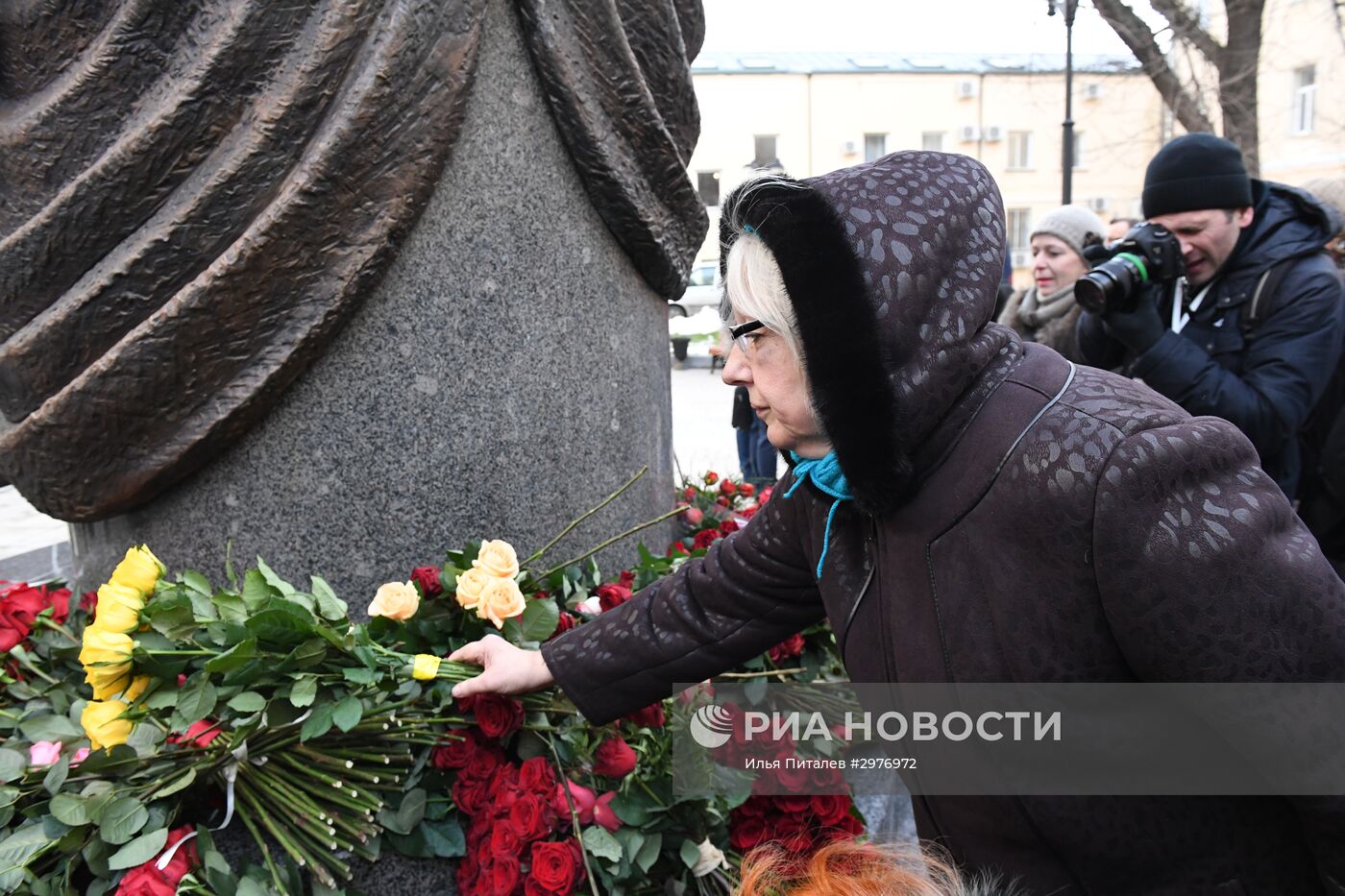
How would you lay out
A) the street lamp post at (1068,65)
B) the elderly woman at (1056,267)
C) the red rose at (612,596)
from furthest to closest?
the street lamp post at (1068,65), the elderly woman at (1056,267), the red rose at (612,596)

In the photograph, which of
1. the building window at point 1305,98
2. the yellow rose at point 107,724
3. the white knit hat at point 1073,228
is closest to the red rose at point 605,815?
the yellow rose at point 107,724

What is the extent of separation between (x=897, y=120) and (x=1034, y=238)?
3522cm

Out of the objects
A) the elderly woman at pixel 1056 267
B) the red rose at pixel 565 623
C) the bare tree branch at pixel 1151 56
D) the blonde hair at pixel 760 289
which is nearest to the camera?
the blonde hair at pixel 760 289

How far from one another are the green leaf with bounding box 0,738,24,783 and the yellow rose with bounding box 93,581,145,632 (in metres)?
0.25

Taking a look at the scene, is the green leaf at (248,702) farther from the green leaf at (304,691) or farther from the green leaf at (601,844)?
the green leaf at (601,844)

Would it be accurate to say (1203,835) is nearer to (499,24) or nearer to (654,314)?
(654,314)

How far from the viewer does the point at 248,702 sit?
1694mm

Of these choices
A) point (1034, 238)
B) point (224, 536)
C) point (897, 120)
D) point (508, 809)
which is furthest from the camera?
point (897, 120)

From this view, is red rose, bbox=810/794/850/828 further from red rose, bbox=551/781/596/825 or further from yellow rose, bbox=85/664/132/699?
yellow rose, bbox=85/664/132/699

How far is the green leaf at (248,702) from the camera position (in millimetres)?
1688

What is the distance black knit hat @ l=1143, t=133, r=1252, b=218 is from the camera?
110 inches

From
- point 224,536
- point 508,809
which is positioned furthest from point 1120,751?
point 224,536

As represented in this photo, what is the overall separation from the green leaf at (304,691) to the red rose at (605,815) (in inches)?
20.7

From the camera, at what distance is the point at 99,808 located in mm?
1623
